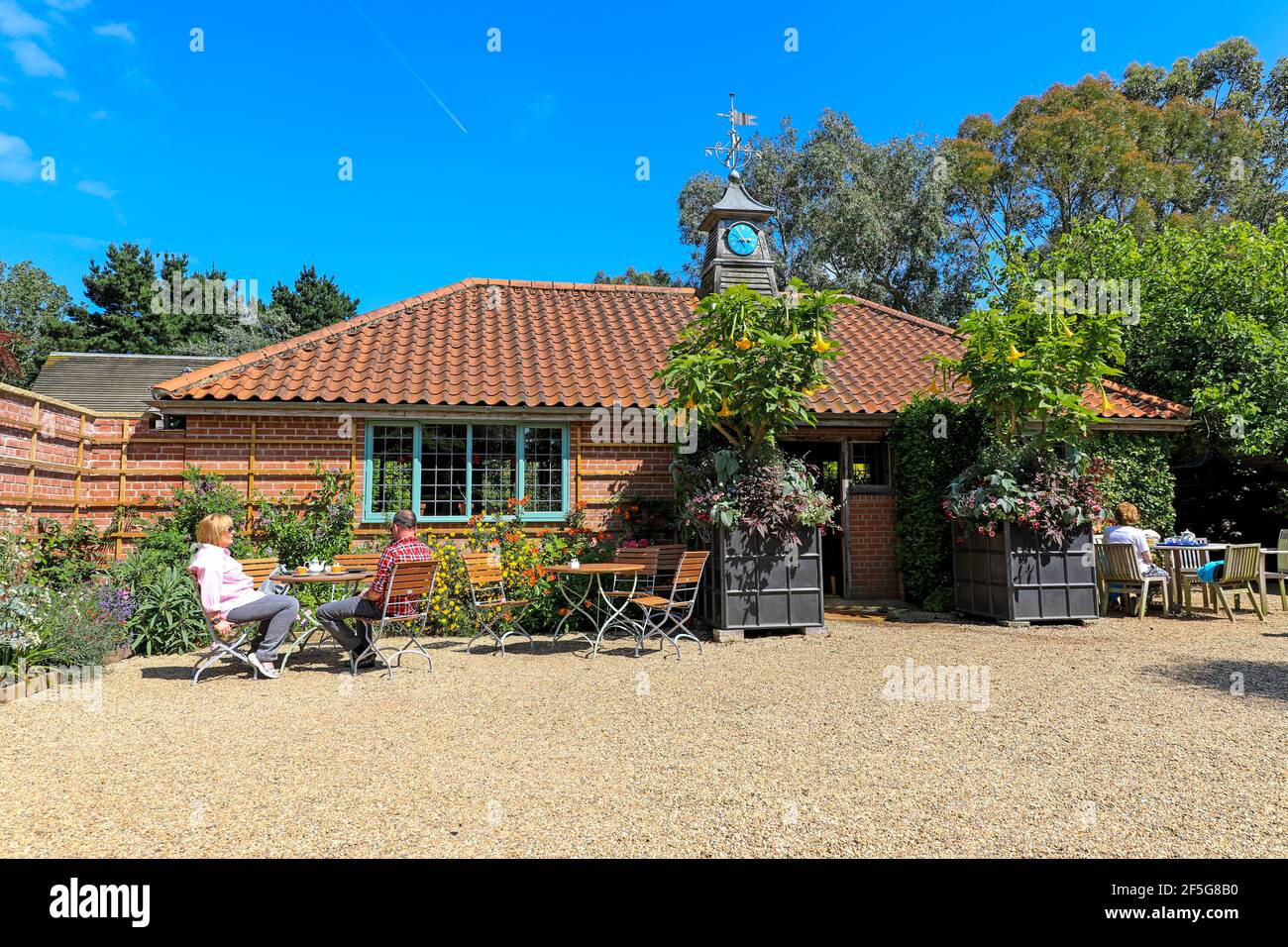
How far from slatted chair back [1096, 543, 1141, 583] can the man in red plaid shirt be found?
865cm

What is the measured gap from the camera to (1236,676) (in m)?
6.48

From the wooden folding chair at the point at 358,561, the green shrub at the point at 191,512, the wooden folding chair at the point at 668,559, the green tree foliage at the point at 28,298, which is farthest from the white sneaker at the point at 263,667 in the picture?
the green tree foliage at the point at 28,298

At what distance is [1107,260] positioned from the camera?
15539 millimetres

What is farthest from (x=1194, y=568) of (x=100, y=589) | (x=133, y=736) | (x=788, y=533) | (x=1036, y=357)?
(x=100, y=589)

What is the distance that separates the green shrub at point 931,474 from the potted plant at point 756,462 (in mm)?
2761

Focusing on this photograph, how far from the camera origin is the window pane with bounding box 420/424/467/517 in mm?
10039

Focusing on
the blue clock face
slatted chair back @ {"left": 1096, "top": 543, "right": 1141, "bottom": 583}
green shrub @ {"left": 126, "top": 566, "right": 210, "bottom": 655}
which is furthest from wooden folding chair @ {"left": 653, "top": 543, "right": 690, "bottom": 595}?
the blue clock face

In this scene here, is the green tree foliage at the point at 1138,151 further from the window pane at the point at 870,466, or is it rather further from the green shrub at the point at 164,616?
the green shrub at the point at 164,616

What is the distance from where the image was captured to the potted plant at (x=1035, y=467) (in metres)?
9.22

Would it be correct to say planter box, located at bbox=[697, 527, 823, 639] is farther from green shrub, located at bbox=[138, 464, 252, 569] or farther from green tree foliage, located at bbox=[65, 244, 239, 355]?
green tree foliage, located at bbox=[65, 244, 239, 355]

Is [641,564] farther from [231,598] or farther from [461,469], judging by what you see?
[231,598]

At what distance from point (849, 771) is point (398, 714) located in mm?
3147

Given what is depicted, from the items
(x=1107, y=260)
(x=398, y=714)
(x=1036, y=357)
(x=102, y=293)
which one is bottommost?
(x=398, y=714)
